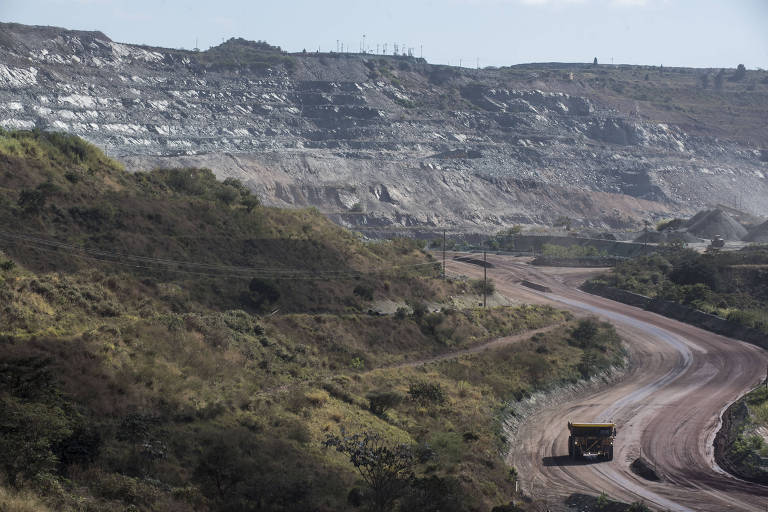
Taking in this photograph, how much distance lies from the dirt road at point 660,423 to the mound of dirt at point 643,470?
36 centimetres

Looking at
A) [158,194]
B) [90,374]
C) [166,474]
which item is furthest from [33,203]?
[166,474]

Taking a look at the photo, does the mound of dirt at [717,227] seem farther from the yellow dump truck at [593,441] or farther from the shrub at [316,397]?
the shrub at [316,397]

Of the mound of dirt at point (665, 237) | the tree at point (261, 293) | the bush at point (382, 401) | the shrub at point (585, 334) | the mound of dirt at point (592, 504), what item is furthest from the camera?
the mound of dirt at point (665, 237)

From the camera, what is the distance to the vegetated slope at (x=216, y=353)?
24797mm

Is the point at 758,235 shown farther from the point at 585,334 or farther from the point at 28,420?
the point at 28,420

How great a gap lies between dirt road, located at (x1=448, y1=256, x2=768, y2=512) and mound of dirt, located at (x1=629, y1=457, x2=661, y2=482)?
1.17 ft

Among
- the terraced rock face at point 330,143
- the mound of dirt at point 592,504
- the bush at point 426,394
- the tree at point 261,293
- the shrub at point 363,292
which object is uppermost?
the terraced rock face at point 330,143

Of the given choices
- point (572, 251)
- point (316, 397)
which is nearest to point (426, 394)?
point (316, 397)

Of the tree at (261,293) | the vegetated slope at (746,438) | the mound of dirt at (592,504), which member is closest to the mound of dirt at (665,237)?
the vegetated slope at (746,438)

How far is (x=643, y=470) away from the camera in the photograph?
36.3 metres

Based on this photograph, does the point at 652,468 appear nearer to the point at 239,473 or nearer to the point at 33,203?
the point at 239,473

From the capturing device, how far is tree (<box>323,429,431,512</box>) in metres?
26.5

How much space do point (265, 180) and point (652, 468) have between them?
4212 inches

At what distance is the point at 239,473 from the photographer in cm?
2584
